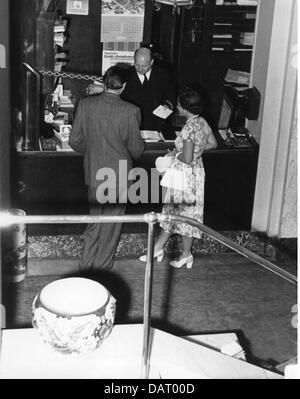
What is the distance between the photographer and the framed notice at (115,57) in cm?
933

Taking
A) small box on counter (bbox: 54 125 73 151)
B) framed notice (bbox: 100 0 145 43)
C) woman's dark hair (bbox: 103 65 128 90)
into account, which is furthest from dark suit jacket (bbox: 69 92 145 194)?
framed notice (bbox: 100 0 145 43)

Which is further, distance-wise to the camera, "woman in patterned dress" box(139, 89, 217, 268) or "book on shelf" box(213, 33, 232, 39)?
"book on shelf" box(213, 33, 232, 39)

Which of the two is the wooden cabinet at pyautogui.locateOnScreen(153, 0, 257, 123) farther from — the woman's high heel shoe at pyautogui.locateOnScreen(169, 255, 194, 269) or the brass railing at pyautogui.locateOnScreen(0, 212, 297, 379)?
the brass railing at pyautogui.locateOnScreen(0, 212, 297, 379)

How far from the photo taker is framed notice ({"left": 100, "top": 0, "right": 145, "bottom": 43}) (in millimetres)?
9125

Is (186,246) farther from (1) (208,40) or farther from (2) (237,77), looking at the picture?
(1) (208,40)

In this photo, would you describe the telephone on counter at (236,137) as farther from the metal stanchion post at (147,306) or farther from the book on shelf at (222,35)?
the metal stanchion post at (147,306)

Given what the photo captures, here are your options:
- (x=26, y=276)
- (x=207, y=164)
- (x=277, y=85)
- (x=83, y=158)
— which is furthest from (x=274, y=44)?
(x=26, y=276)

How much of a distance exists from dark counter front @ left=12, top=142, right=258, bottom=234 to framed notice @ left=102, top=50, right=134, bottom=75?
289 centimetres

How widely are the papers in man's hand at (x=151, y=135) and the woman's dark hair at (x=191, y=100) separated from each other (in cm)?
87

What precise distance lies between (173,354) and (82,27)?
22.1ft

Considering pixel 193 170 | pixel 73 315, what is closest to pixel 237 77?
pixel 193 170

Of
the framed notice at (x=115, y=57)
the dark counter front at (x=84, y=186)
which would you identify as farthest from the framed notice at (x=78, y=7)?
the dark counter front at (x=84, y=186)

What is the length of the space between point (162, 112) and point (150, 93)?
0.29m
